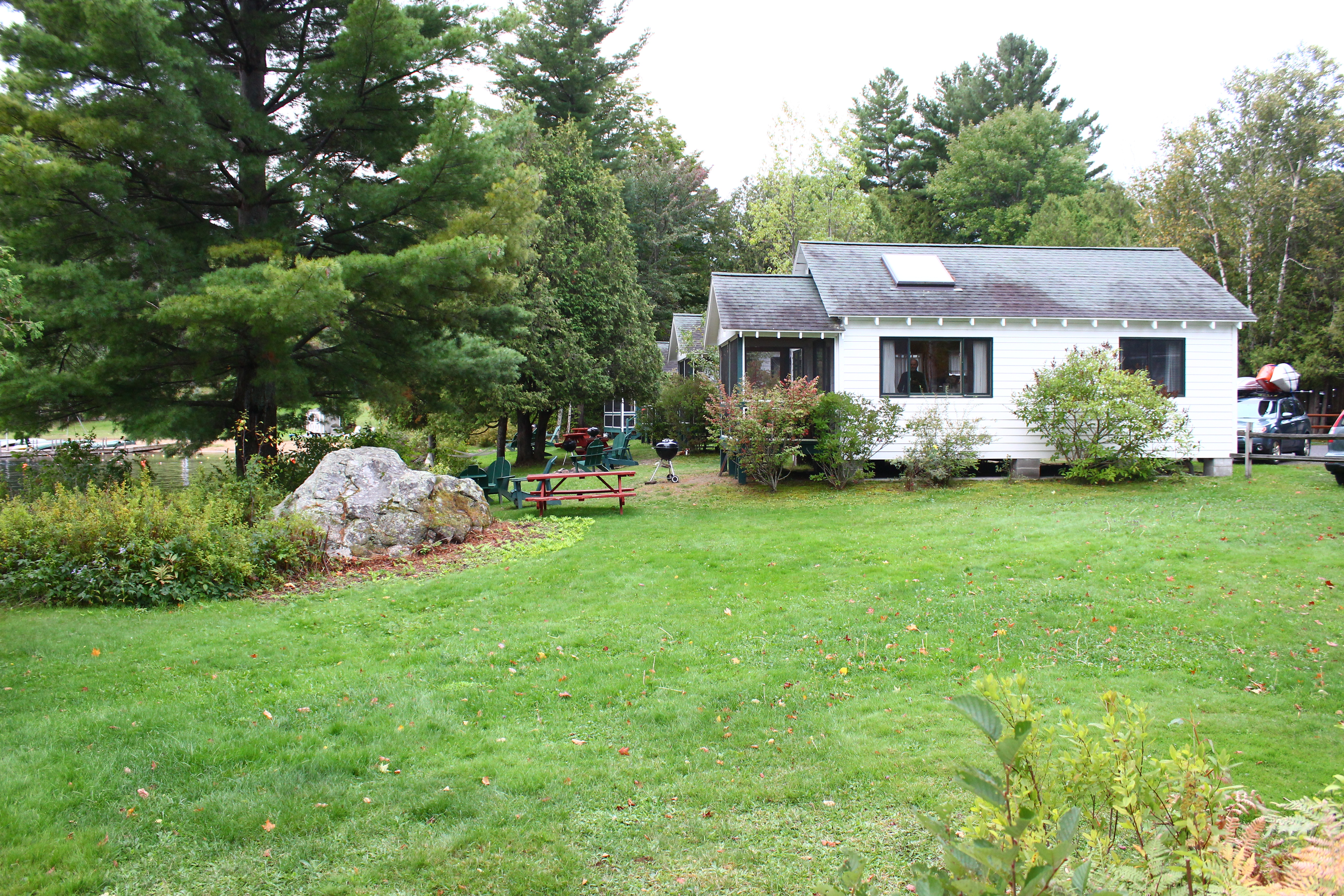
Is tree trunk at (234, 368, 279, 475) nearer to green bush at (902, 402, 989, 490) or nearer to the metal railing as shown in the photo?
green bush at (902, 402, 989, 490)

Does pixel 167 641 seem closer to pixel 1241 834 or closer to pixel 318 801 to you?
pixel 318 801

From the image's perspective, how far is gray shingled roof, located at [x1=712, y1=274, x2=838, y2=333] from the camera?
15492 millimetres

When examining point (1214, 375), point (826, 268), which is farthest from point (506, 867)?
point (1214, 375)

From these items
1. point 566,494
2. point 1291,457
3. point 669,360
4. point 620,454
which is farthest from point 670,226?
point 1291,457

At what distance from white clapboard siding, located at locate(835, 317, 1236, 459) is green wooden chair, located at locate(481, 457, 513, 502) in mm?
6639

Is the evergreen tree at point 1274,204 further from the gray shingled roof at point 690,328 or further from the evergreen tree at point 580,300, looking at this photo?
the evergreen tree at point 580,300

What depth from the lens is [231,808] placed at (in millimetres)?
3656

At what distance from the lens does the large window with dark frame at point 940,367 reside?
51.9 ft

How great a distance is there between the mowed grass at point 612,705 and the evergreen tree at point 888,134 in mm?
41569

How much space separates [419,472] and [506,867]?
7.98 m

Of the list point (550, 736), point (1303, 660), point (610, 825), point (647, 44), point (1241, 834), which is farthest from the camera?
point (647, 44)

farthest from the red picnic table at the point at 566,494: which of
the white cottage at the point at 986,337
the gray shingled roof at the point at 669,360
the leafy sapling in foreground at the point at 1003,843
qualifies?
the gray shingled roof at the point at 669,360

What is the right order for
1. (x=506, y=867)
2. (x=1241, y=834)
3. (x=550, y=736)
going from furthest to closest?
1. (x=550, y=736)
2. (x=506, y=867)
3. (x=1241, y=834)

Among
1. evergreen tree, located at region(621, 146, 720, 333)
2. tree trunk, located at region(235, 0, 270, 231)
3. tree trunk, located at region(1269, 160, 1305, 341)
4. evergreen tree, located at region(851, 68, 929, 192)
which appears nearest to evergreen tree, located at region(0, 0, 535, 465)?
tree trunk, located at region(235, 0, 270, 231)
